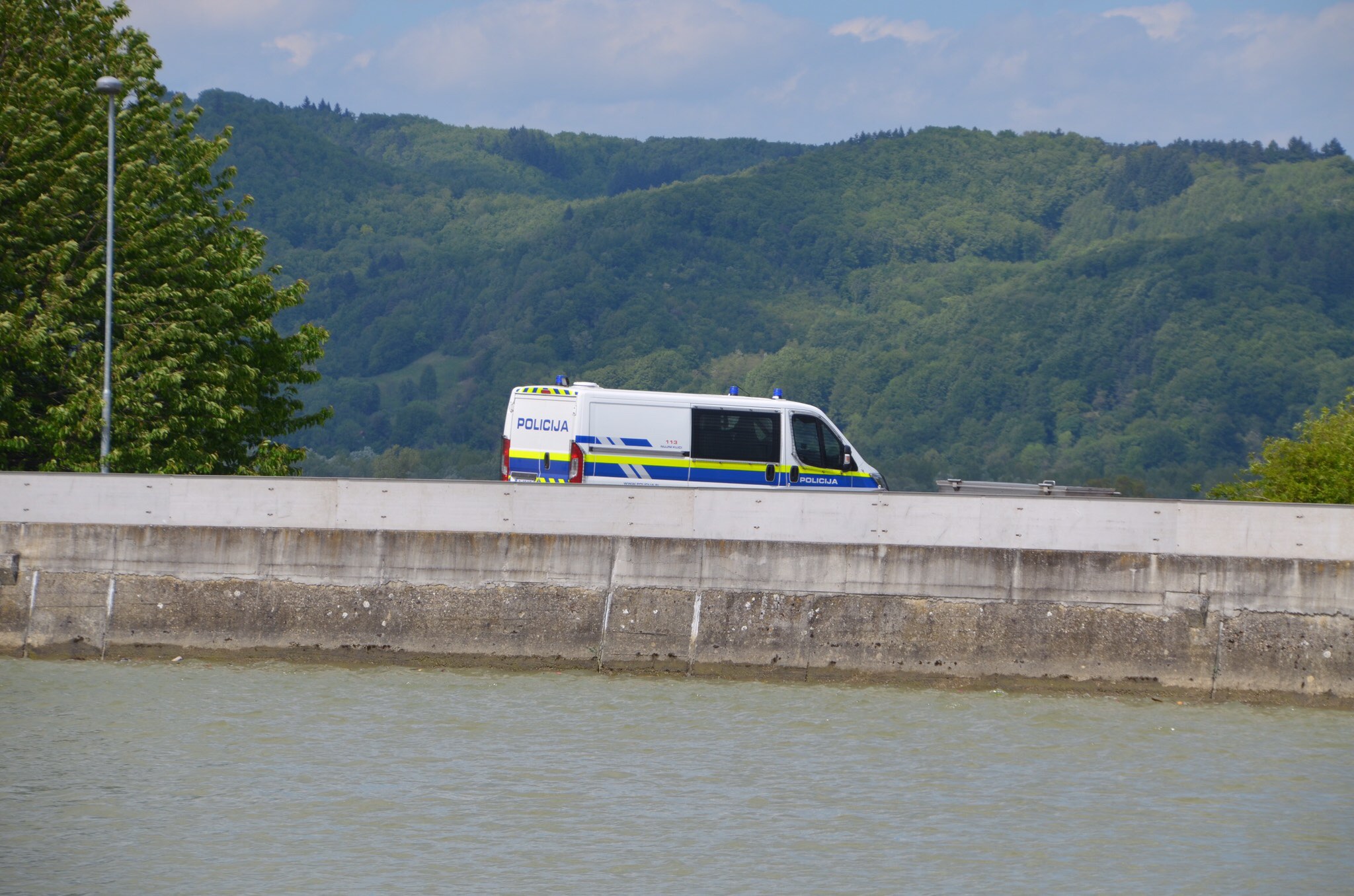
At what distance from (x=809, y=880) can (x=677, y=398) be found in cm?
1258

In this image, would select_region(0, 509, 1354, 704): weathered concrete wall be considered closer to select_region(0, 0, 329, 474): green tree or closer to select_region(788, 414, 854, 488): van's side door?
select_region(788, 414, 854, 488): van's side door

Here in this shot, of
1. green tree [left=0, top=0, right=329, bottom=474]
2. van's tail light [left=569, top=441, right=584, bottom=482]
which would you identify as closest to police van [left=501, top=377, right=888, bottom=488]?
van's tail light [left=569, top=441, right=584, bottom=482]

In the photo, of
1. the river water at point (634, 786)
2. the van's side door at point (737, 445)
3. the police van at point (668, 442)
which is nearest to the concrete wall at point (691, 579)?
the river water at point (634, 786)

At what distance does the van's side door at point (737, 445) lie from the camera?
24.8 meters

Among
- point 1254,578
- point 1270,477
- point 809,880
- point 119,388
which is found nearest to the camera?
point 809,880

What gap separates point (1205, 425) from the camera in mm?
181375

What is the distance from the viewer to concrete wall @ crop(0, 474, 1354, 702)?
1889 cm

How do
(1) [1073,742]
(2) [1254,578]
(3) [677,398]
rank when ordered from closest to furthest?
(1) [1073,742], (2) [1254,578], (3) [677,398]

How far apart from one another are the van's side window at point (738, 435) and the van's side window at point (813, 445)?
0.31 m

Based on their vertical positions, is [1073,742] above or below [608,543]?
below

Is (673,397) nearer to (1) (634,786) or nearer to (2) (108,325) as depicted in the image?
(2) (108,325)

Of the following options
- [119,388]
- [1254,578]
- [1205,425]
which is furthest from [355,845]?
[1205,425]

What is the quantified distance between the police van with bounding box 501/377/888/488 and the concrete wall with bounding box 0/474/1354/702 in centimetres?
468

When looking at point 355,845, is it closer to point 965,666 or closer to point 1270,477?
point 965,666
